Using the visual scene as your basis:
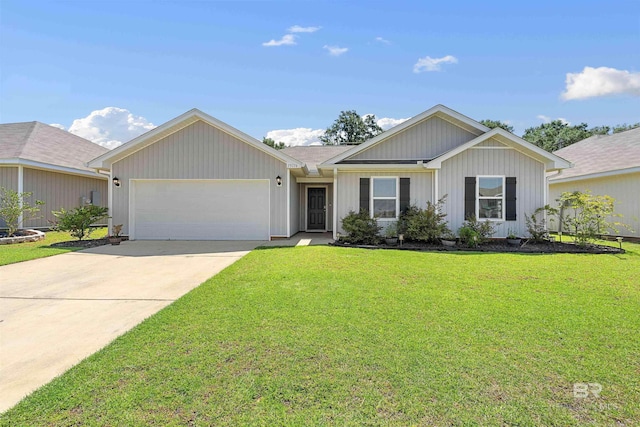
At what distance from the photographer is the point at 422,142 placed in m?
11.7

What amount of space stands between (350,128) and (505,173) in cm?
3184

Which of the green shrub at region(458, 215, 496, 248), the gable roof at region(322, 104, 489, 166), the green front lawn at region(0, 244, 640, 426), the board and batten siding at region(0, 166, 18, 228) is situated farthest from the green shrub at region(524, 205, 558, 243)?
the board and batten siding at region(0, 166, 18, 228)

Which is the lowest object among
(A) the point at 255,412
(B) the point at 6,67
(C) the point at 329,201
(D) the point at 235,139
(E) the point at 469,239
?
(A) the point at 255,412

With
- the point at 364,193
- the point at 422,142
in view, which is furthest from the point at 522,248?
the point at 364,193

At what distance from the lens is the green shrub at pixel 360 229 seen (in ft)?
33.7

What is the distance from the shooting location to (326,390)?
2.42 meters

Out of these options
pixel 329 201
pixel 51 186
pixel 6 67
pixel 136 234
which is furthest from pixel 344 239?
pixel 51 186

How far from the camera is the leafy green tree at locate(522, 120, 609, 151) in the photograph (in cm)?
3622

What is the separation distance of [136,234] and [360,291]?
33.6 ft

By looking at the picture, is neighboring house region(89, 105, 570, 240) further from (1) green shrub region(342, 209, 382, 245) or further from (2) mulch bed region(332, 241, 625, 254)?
(2) mulch bed region(332, 241, 625, 254)

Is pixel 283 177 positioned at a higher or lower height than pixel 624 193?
higher

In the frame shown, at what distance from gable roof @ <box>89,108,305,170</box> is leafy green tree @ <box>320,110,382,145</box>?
29.8 metres

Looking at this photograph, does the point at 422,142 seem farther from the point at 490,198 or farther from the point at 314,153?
the point at 314,153

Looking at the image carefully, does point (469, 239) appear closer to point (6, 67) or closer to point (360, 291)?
point (360, 291)
